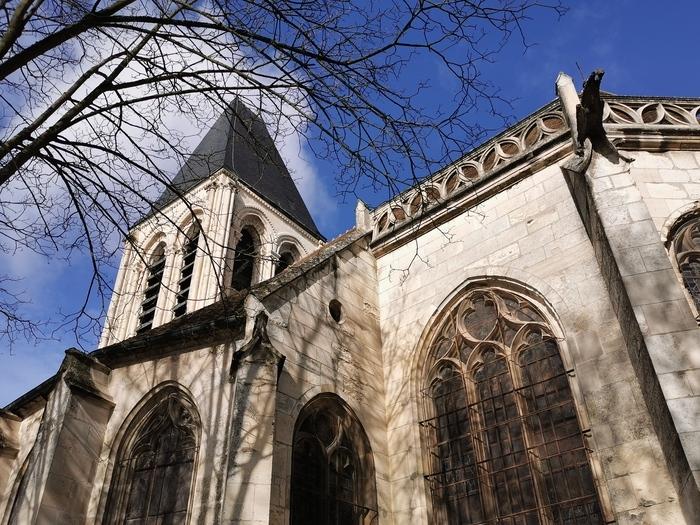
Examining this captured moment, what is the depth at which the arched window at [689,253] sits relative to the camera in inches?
248

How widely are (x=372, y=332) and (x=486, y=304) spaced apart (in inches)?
68.7

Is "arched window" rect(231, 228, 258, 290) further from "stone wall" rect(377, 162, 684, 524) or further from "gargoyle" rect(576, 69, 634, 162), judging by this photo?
"gargoyle" rect(576, 69, 634, 162)

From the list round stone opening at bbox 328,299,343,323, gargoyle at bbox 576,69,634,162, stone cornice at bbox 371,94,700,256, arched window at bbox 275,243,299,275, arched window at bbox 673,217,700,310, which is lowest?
arched window at bbox 673,217,700,310

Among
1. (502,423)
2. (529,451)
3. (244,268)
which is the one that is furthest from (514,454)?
(244,268)

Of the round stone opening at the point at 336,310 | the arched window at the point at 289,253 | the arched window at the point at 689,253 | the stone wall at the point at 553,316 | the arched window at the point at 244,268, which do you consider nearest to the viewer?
the stone wall at the point at 553,316

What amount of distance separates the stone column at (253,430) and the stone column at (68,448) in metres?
2.42

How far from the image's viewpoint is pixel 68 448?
23.3 feet

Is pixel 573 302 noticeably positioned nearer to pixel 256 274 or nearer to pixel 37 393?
pixel 37 393

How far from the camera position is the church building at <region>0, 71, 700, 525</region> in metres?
5.50

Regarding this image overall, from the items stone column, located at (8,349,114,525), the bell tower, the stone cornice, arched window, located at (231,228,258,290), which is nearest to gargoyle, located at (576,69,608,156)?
the stone cornice

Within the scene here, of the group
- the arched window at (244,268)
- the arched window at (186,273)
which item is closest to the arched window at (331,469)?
the arched window at (244,268)

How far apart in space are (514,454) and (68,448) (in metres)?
5.06

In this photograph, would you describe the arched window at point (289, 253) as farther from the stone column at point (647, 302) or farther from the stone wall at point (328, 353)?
the stone column at point (647, 302)

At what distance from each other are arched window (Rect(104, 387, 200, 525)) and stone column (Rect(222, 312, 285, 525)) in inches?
52.6
